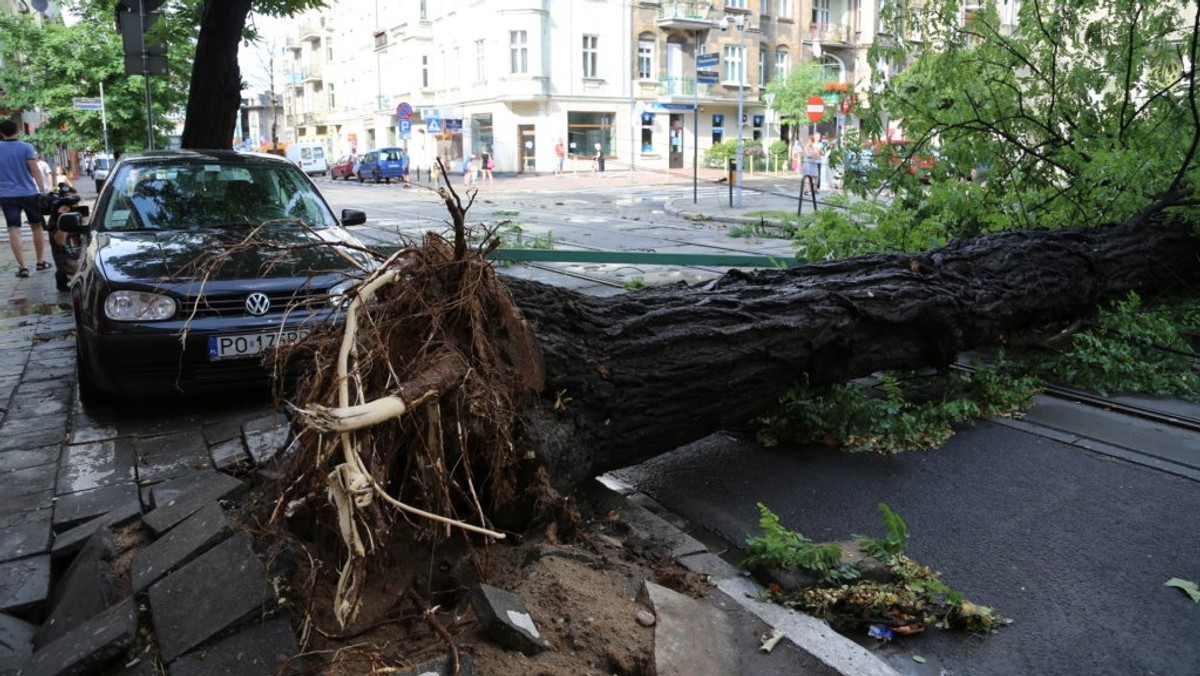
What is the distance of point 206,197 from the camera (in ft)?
21.9

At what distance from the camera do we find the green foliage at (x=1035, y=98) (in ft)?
24.9

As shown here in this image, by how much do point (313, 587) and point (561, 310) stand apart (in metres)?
1.66

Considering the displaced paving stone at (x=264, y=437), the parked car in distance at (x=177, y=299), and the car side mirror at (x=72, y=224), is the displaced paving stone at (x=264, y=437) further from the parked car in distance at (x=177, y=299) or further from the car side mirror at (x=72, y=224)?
the car side mirror at (x=72, y=224)

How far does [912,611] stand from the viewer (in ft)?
10.9

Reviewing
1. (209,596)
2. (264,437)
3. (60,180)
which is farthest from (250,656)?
(60,180)

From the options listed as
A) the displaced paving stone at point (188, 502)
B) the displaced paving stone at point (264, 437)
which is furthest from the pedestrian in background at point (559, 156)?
the displaced paving stone at point (188, 502)

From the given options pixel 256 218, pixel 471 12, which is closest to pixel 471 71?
pixel 471 12

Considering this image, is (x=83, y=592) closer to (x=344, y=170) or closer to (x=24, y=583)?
(x=24, y=583)

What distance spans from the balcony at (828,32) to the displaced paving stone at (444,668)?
2407 inches

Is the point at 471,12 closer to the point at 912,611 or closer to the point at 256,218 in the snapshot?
the point at 256,218

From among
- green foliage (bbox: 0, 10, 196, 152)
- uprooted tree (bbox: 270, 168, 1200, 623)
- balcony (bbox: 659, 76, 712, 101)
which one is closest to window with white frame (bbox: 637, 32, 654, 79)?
balcony (bbox: 659, 76, 712, 101)

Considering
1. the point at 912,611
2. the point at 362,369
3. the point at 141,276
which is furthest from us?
the point at 141,276

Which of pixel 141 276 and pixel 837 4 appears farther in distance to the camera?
pixel 837 4

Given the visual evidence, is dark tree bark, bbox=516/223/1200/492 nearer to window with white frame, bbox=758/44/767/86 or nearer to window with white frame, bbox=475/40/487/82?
window with white frame, bbox=475/40/487/82
